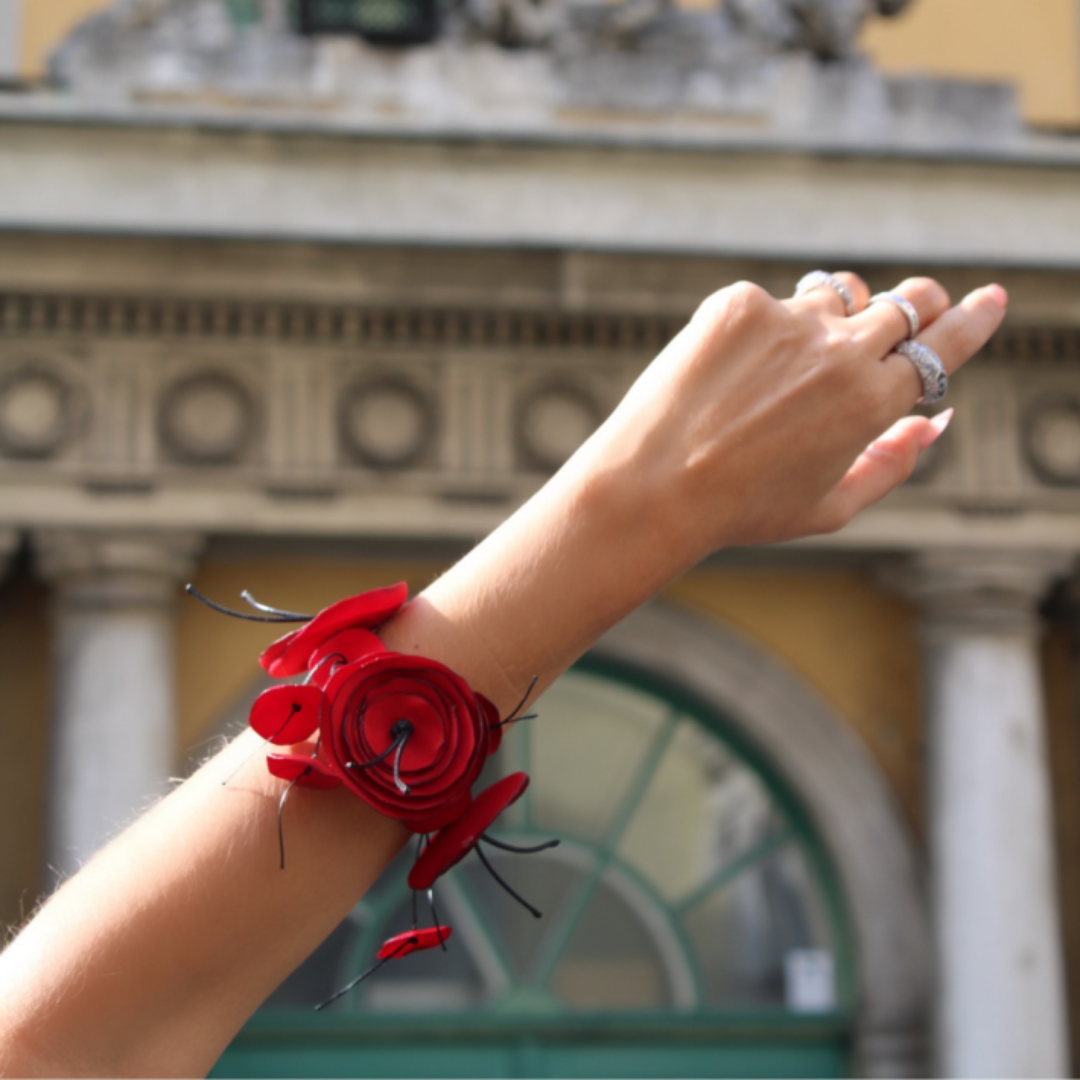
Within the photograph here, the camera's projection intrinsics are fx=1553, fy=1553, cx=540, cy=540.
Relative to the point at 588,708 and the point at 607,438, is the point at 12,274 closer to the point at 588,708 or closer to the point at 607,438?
the point at 588,708

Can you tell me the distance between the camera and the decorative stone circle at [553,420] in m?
6.65

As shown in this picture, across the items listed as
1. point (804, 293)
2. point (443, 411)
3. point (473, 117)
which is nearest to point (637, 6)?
point (473, 117)

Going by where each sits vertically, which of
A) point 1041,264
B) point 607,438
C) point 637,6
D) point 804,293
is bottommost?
point 607,438

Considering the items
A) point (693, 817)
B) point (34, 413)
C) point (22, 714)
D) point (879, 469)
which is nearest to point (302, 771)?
point (879, 469)

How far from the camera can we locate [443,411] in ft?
21.8

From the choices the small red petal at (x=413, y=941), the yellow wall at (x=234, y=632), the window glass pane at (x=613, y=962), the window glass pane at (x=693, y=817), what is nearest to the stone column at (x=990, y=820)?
the window glass pane at (x=693, y=817)

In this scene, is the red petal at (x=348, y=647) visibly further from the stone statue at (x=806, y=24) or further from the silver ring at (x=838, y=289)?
the stone statue at (x=806, y=24)

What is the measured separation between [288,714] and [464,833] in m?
0.14

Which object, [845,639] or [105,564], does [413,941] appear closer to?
[105,564]

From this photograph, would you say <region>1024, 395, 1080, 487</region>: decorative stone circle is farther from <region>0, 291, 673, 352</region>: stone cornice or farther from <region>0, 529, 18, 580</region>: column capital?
<region>0, 529, 18, 580</region>: column capital

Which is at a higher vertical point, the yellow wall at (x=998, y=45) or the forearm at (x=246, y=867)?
the yellow wall at (x=998, y=45)

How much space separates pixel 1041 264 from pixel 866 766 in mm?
2371

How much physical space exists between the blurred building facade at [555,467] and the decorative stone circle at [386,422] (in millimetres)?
17

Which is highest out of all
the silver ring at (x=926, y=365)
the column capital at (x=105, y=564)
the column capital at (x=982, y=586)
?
the column capital at (x=105, y=564)
